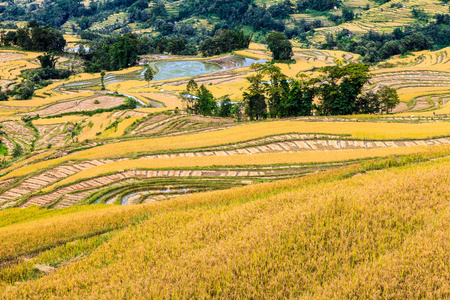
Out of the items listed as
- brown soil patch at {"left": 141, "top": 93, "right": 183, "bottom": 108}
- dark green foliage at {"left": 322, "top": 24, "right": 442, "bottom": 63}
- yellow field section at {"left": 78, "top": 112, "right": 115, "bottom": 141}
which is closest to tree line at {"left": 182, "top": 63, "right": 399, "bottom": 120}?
brown soil patch at {"left": 141, "top": 93, "right": 183, "bottom": 108}

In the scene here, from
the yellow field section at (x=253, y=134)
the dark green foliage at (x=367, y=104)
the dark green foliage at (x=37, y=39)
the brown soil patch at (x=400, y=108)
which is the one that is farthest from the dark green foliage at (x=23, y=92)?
the brown soil patch at (x=400, y=108)

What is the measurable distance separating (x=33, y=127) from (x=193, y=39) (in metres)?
139

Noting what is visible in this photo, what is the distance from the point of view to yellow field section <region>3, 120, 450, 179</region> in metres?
28.3

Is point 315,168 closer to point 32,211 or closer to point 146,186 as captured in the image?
point 146,186

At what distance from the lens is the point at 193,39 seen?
177000 mm

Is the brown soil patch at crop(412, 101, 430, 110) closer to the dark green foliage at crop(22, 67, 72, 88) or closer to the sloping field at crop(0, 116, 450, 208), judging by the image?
the sloping field at crop(0, 116, 450, 208)

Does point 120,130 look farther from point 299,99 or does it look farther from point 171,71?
point 171,71

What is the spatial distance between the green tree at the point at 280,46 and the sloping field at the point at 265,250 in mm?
111118

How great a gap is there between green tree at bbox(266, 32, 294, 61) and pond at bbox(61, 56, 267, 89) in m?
11.2

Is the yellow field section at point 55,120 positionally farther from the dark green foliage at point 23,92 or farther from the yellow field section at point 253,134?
the yellow field section at point 253,134

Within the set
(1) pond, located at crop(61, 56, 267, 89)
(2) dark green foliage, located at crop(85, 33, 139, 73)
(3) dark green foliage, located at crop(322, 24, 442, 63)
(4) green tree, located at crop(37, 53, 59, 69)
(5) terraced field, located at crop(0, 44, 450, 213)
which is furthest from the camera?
(2) dark green foliage, located at crop(85, 33, 139, 73)

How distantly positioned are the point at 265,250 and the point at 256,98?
43579 mm

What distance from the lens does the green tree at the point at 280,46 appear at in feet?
367

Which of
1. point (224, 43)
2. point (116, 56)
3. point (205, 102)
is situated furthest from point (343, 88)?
point (224, 43)
